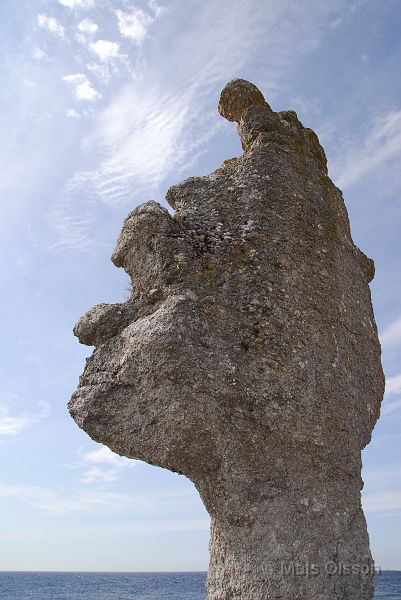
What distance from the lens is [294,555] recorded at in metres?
4.72

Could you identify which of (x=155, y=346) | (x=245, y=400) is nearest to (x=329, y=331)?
(x=245, y=400)

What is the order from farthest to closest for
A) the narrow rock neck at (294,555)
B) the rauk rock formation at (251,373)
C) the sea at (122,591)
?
the sea at (122,591) → the rauk rock formation at (251,373) → the narrow rock neck at (294,555)

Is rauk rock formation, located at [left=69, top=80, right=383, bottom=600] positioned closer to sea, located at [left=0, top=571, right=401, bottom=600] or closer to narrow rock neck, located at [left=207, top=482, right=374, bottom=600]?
narrow rock neck, located at [left=207, top=482, right=374, bottom=600]

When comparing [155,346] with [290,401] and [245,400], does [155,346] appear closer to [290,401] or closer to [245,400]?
[245,400]

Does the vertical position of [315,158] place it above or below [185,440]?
above

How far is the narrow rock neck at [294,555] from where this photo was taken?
15.3 ft

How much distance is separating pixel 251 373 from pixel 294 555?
157 cm

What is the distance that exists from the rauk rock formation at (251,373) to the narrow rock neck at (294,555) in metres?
0.01

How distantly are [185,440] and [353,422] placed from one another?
5.79 feet

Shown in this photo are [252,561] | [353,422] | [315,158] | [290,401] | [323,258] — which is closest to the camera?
[252,561]

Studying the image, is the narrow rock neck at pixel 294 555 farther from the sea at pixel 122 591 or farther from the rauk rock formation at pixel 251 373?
the sea at pixel 122 591

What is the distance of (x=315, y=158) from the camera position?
22.3 ft

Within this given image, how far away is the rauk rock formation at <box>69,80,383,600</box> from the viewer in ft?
16.0

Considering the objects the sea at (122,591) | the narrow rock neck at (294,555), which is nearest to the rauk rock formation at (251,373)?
the narrow rock neck at (294,555)
